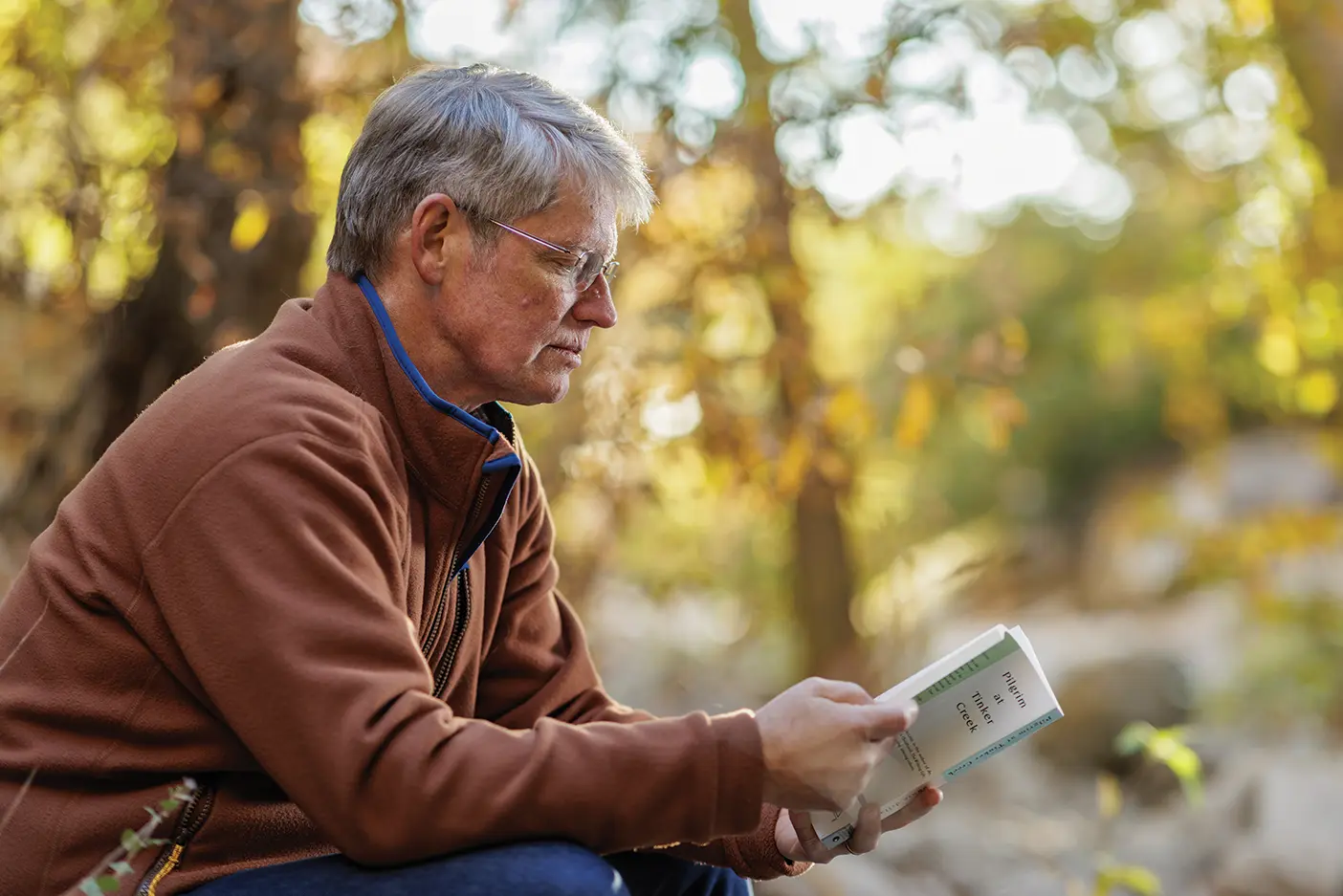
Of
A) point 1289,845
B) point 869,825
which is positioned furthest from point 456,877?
point 1289,845

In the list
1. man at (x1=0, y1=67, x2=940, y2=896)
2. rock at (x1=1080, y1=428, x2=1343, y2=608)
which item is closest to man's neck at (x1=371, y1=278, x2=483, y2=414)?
man at (x1=0, y1=67, x2=940, y2=896)

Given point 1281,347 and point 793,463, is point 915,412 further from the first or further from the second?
point 1281,347

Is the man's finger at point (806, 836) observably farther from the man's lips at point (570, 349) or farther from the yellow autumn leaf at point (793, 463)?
the yellow autumn leaf at point (793, 463)

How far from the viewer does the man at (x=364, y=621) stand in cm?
152

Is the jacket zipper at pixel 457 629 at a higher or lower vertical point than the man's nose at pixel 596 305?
lower

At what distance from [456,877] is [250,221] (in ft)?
8.34

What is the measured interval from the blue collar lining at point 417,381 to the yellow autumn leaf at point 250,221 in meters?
1.96

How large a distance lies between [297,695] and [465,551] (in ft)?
1.52

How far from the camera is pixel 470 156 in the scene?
1.87m

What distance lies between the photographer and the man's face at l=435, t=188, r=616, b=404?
1908 millimetres

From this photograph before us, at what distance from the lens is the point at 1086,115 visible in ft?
25.8

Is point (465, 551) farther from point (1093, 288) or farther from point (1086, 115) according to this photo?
point (1093, 288)

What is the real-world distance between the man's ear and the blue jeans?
77 cm

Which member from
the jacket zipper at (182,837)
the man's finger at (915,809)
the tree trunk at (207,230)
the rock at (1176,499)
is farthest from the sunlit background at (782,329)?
the rock at (1176,499)
